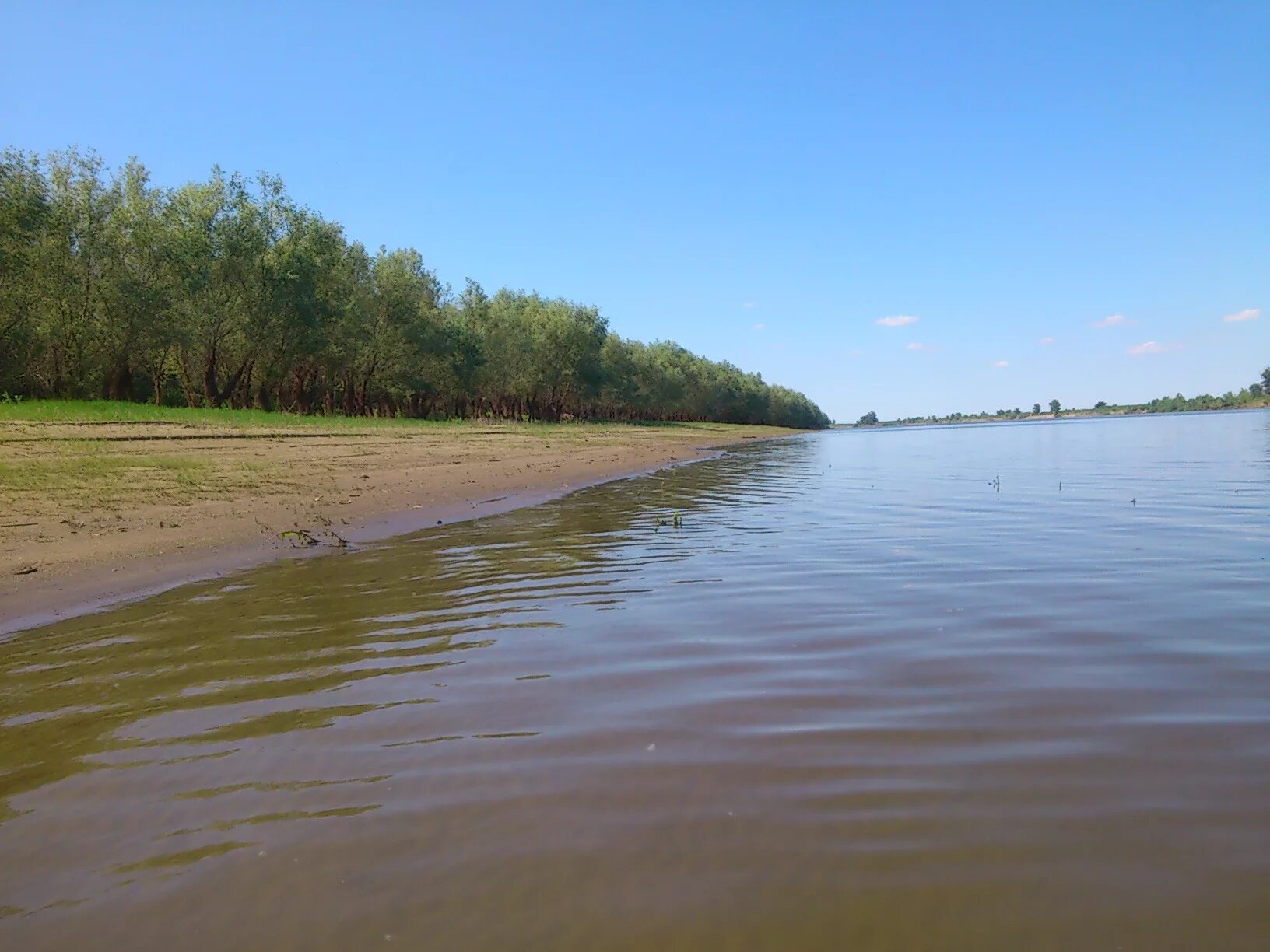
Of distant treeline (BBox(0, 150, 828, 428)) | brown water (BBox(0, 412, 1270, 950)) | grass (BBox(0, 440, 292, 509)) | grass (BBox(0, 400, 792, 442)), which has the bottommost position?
brown water (BBox(0, 412, 1270, 950))

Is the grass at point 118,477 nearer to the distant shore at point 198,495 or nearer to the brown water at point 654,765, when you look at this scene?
the distant shore at point 198,495

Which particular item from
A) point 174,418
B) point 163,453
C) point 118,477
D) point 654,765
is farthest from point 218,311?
point 654,765

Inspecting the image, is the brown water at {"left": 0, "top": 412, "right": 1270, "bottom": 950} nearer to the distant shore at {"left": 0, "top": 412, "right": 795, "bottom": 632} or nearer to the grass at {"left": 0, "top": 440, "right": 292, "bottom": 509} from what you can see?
the distant shore at {"left": 0, "top": 412, "right": 795, "bottom": 632}

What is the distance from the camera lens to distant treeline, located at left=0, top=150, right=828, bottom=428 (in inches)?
1634

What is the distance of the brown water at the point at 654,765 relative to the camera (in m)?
2.80

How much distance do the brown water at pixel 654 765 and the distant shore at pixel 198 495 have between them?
1.79m

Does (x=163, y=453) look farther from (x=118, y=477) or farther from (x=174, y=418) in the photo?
(x=174, y=418)

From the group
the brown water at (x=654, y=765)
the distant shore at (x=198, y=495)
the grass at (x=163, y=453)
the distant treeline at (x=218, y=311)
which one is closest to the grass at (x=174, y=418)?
the grass at (x=163, y=453)

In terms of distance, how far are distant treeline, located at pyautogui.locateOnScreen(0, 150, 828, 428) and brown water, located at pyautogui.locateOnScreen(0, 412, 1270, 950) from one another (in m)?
43.8

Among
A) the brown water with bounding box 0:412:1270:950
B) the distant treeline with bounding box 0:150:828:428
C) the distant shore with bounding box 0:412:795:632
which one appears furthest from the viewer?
the distant treeline with bounding box 0:150:828:428

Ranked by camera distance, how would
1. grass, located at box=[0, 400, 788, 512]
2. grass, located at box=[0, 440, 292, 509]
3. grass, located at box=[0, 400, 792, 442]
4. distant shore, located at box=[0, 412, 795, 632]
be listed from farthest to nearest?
grass, located at box=[0, 400, 792, 442]
grass, located at box=[0, 400, 788, 512]
grass, located at box=[0, 440, 292, 509]
distant shore, located at box=[0, 412, 795, 632]

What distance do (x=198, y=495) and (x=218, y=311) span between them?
129 ft

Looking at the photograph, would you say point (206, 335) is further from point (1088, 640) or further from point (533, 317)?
point (1088, 640)

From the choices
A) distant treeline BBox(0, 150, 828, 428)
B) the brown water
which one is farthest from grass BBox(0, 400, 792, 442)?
the brown water
